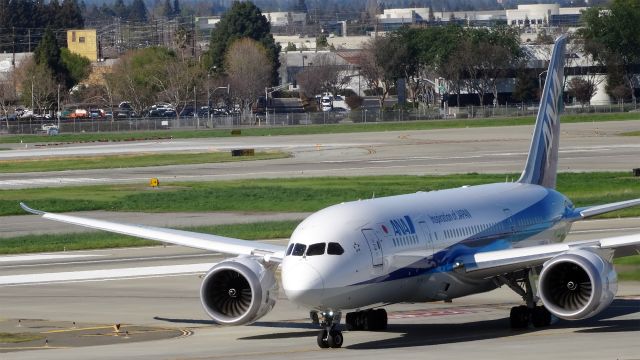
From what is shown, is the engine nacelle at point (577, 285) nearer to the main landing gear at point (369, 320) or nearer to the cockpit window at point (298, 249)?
the main landing gear at point (369, 320)

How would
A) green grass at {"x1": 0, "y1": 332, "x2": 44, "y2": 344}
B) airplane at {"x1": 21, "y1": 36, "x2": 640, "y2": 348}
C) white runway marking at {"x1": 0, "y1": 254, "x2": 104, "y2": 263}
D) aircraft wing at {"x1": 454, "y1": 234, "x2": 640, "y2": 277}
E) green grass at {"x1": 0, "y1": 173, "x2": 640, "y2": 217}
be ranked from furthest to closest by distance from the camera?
green grass at {"x1": 0, "y1": 173, "x2": 640, "y2": 217} < white runway marking at {"x1": 0, "y1": 254, "x2": 104, "y2": 263} < green grass at {"x1": 0, "y1": 332, "x2": 44, "y2": 344} < aircraft wing at {"x1": 454, "y1": 234, "x2": 640, "y2": 277} < airplane at {"x1": 21, "y1": 36, "x2": 640, "y2": 348}

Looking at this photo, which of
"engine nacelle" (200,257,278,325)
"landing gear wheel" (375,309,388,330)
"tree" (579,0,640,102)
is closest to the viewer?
"engine nacelle" (200,257,278,325)

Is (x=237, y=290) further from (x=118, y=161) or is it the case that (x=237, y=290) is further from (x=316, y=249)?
(x=118, y=161)

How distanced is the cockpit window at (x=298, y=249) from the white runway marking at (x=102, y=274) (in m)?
17.2

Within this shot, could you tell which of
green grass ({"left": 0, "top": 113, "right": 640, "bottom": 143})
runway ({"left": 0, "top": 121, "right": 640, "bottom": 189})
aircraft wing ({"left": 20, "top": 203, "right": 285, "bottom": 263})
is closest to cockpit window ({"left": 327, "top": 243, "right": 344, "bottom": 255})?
aircraft wing ({"left": 20, "top": 203, "right": 285, "bottom": 263})

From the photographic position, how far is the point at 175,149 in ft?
422

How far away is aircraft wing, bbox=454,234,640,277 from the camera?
31750mm

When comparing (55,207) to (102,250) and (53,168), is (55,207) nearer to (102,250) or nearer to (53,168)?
(102,250)

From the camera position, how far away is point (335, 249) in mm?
29859

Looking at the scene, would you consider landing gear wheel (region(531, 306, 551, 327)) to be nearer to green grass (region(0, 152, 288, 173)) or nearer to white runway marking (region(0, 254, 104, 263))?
white runway marking (region(0, 254, 104, 263))

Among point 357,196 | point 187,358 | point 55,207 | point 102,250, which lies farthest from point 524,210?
point 55,207

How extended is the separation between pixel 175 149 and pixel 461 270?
9718 centimetres

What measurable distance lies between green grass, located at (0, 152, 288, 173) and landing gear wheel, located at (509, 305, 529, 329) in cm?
8055

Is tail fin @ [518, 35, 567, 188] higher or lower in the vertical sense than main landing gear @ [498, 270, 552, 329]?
higher
